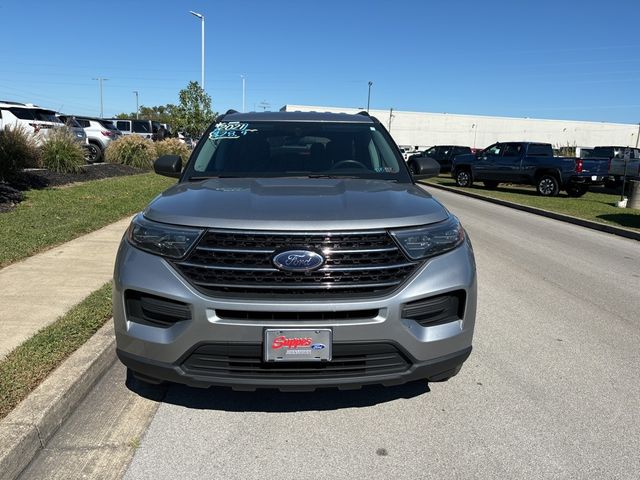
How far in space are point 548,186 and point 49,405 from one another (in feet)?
63.5

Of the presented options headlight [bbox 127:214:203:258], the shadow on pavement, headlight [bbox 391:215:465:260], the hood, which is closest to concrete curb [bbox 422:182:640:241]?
the shadow on pavement

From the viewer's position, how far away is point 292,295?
2666mm

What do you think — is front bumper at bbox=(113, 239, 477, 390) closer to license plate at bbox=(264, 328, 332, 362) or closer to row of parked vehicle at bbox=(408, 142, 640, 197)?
license plate at bbox=(264, 328, 332, 362)

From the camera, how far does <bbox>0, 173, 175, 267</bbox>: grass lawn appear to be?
6871 mm

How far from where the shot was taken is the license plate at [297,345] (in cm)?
261

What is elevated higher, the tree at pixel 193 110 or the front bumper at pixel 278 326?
the tree at pixel 193 110

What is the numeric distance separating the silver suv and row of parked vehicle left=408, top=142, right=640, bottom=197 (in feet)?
46.4

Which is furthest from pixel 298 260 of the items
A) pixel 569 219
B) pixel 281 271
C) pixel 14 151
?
pixel 569 219

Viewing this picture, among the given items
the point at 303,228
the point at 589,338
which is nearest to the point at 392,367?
the point at 303,228

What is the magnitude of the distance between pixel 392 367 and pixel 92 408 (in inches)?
74.2

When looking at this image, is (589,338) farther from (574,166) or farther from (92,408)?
(574,166)

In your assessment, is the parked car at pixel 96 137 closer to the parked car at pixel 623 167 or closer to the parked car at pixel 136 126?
the parked car at pixel 136 126

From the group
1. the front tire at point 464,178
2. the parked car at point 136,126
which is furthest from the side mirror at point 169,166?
the parked car at point 136,126

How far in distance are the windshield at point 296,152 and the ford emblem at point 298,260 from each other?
143 cm
